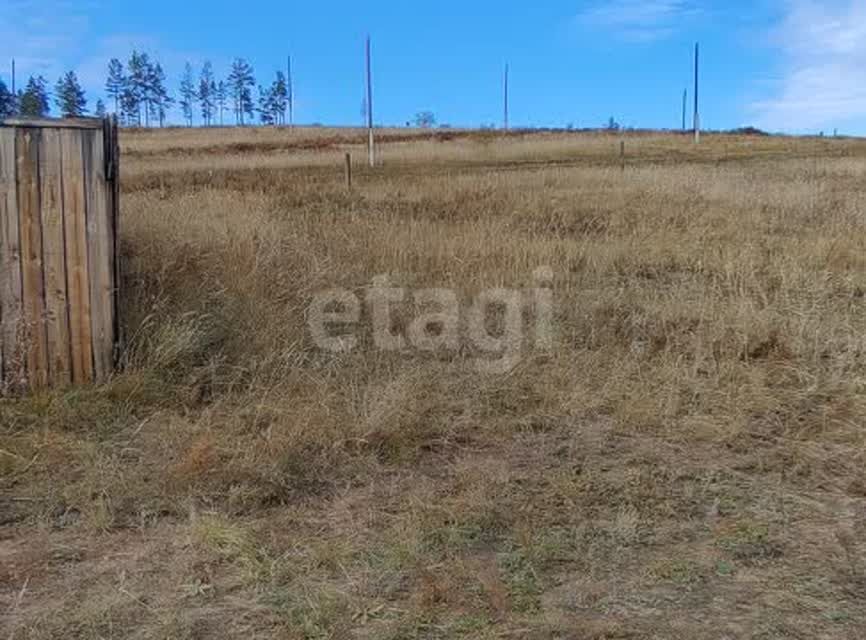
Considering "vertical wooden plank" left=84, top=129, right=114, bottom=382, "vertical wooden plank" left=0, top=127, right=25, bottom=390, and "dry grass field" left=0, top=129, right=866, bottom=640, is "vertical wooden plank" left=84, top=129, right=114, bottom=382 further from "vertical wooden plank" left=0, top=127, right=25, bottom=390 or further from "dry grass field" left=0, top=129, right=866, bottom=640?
"vertical wooden plank" left=0, top=127, right=25, bottom=390

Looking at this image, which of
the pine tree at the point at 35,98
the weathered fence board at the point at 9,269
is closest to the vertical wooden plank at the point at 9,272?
the weathered fence board at the point at 9,269

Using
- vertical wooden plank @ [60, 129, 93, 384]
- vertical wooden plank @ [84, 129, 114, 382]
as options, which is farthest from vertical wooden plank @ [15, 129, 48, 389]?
vertical wooden plank @ [84, 129, 114, 382]

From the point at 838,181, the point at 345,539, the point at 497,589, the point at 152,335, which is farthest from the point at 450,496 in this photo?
the point at 838,181

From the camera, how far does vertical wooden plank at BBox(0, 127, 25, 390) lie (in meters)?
4.14

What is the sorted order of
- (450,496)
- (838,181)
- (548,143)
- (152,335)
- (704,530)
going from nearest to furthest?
(704,530)
(450,496)
(152,335)
(838,181)
(548,143)

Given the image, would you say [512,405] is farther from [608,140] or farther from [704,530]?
[608,140]

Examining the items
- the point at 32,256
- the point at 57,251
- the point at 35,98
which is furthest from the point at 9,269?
the point at 35,98

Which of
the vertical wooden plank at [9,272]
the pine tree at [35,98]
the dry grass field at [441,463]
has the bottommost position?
the dry grass field at [441,463]

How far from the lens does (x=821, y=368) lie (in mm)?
4828

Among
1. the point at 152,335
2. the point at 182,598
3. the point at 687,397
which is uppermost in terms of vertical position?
the point at 152,335

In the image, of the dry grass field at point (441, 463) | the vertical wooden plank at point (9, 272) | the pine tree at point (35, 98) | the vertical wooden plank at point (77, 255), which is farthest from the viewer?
the pine tree at point (35, 98)

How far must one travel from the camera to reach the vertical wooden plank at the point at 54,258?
421 cm

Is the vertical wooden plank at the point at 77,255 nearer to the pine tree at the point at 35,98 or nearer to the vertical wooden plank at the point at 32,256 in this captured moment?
the vertical wooden plank at the point at 32,256

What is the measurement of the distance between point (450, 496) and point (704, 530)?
3.33 feet
